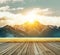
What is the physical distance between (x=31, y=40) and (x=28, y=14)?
119cm

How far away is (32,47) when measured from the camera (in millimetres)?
11914

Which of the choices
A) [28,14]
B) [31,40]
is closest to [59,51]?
[31,40]

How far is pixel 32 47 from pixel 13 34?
3.50ft

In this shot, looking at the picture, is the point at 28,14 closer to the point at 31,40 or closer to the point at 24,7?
the point at 24,7

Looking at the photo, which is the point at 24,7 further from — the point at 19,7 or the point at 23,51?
the point at 23,51

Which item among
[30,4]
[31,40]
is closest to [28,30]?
[31,40]

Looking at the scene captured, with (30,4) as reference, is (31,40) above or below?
below

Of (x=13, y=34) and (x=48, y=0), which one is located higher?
(x=48, y=0)

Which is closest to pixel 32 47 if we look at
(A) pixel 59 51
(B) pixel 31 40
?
(B) pixel 31 40

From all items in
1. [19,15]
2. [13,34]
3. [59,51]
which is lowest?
[59,51]

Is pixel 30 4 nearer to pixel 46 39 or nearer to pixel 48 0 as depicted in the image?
pixel 48 0

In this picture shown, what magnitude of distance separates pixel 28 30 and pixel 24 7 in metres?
1.06

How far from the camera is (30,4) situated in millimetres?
11750

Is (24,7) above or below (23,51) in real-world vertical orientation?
above
